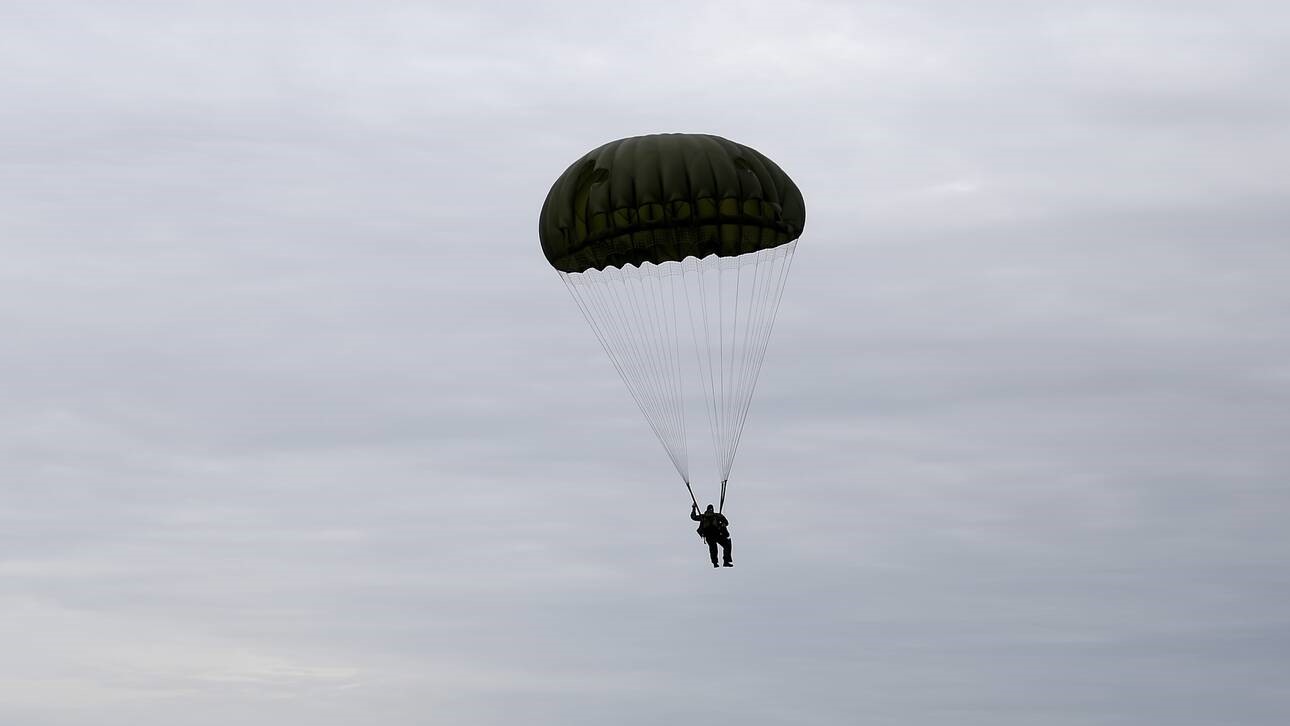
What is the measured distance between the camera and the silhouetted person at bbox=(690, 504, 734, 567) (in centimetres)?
4019

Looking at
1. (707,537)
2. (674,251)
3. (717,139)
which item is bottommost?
(707,537)

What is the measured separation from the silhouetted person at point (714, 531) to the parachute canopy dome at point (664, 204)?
239 inches

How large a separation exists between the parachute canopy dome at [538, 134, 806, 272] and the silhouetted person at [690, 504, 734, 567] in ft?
19.9

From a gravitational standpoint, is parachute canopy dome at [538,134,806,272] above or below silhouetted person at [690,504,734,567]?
above

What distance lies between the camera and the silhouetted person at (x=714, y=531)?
1582 inches

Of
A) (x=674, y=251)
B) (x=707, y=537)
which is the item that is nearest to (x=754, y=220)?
(x=674, y=251)

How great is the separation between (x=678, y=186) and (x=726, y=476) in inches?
261

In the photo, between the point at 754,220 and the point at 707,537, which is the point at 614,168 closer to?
the point at 754,220

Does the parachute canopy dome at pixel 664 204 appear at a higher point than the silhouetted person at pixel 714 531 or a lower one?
higher

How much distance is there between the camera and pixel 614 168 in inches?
1617

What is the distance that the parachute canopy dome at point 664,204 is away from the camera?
1596 inches

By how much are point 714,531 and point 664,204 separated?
7447mm

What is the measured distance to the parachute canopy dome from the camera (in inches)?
1596

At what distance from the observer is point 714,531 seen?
132 feet
